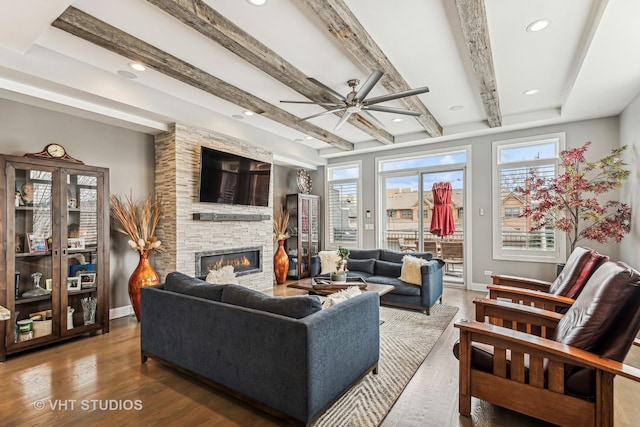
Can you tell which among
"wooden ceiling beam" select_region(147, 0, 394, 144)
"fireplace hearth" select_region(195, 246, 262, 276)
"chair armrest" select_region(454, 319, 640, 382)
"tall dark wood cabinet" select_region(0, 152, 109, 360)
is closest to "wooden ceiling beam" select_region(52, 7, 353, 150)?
"wooden ceiling beam" select_region(147, 0, 394, 144)

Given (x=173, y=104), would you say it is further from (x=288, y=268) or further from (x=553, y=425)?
(x=553, y=425)

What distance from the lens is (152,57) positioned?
9.91 feet

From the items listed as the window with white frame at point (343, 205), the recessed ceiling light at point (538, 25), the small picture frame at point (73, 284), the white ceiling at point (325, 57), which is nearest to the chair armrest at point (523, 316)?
the white ceiling at point (325, 57)

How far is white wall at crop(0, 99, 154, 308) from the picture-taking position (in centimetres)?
344

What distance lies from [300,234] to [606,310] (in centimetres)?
547

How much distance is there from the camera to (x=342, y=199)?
737 centimetres

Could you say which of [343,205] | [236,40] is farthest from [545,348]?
[343,205]

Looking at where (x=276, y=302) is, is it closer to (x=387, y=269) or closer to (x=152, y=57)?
(x=152, y=57)

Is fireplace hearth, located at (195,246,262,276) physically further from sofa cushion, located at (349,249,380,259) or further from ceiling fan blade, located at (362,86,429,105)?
ceiling fan blade, located at (362,86,429,105)

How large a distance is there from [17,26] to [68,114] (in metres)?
1.58

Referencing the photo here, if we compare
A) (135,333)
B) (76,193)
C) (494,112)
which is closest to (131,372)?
(135,333)

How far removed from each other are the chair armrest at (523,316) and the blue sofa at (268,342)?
0.94 meters

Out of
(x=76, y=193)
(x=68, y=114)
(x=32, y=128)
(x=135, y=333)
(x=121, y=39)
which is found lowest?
(x=135, y=333)

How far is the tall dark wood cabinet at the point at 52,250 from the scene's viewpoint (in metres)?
2.98
